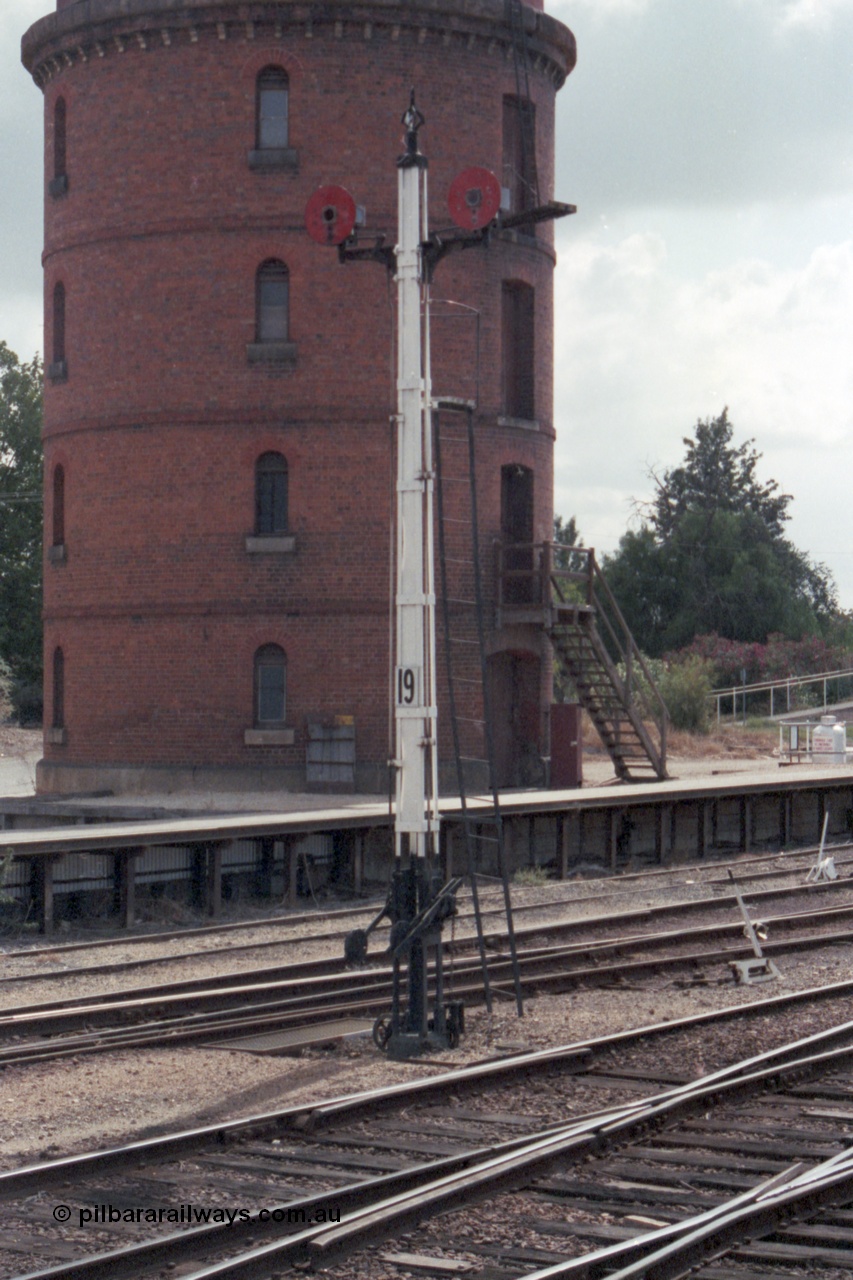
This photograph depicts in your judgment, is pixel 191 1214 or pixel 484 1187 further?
pixel 484 1187

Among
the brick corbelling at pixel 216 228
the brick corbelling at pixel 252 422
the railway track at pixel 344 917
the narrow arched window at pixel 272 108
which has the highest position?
the narrow arched window at pixel 272 108

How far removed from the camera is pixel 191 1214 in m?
6.90

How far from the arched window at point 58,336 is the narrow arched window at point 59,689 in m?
4.77

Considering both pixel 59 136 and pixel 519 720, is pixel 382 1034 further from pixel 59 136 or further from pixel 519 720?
pixel 59 136

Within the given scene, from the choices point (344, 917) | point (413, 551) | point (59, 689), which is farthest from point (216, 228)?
point (413, 551)

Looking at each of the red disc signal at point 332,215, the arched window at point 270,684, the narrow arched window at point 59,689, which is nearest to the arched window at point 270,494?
the arched window at point 270,684

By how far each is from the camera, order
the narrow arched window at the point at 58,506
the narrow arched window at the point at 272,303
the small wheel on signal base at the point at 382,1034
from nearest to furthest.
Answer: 1. the small wheel on signal base at the point at 382,1034
2. the narrow arched window at the point at 272,303
3. the narrow arched window at the point at 58,506

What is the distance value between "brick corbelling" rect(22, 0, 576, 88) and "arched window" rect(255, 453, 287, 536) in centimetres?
674

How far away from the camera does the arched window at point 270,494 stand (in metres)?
29.2

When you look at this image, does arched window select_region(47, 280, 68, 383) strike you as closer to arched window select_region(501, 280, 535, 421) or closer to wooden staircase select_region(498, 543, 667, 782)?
arched window select_region(501, 280, 535, 421)

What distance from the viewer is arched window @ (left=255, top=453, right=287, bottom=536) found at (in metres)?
29.2

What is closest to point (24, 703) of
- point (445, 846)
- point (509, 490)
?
point (509, 490)

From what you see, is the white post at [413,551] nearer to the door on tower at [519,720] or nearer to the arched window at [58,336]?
the door on tower at [519,720]

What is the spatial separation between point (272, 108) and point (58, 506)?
7.82 m
